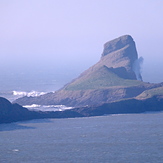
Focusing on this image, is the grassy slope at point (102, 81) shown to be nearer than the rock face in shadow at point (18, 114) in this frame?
No

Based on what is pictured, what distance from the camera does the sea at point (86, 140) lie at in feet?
127

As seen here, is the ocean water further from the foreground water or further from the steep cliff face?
the foreground water

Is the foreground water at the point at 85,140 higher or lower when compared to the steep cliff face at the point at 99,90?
lower

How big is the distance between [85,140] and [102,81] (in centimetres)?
3551

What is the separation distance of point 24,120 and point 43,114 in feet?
8.73

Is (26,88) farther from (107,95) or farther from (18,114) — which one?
(18,114)

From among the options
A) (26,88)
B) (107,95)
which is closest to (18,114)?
(107,95)

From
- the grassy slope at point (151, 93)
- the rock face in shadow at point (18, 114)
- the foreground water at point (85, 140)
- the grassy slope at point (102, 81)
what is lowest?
the foreground water at point (85, 140)

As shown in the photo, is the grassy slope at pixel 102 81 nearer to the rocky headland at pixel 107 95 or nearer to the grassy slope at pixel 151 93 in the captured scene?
the rocky headland at pixel 107 95

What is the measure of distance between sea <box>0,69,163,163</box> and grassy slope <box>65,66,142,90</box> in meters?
18.2

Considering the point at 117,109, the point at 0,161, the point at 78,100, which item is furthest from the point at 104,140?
the point at 78,100

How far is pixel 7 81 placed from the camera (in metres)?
111

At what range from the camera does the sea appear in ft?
127

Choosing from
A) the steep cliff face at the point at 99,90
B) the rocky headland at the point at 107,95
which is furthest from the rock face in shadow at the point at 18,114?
the steep cliff face at the point at 99,90
